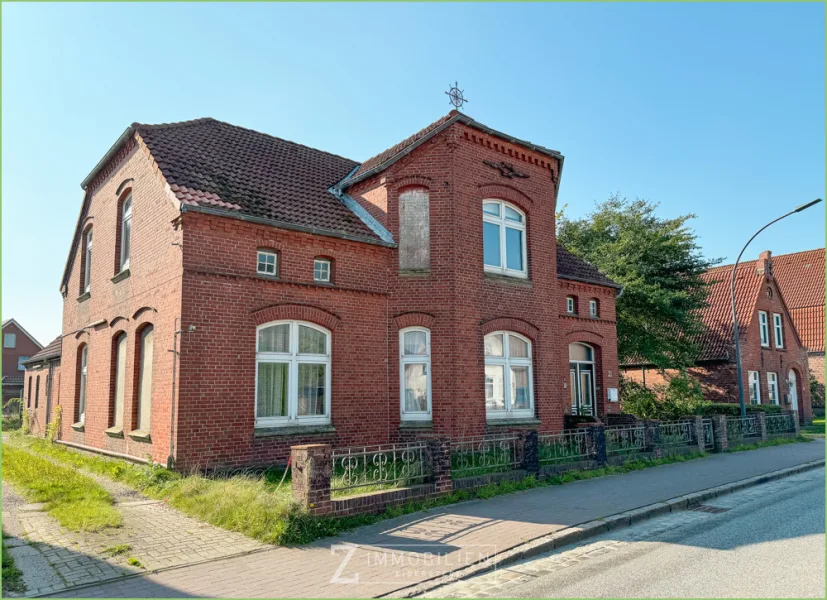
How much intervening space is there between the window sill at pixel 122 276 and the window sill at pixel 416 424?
7.36 meters

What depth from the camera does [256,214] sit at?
39.1ft

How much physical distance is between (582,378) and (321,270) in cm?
996

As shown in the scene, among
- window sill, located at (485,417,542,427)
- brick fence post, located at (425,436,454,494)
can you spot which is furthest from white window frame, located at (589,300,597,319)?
brick fence post, located at (425,436,454,494)

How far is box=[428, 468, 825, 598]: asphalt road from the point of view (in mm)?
5801

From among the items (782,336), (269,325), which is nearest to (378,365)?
(269,325)

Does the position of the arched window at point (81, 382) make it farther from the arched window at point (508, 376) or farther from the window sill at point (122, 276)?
the arched window at point (508, 376)

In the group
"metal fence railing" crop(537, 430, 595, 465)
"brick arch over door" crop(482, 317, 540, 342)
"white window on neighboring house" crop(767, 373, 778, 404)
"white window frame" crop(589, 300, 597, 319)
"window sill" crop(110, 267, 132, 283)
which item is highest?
"window sill" crop(110, 267, 132, 283)

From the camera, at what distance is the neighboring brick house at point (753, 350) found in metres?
26.6

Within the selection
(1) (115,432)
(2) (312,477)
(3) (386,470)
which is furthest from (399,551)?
(1) (115,432)

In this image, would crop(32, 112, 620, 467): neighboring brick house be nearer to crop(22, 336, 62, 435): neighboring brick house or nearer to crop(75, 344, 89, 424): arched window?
crop(75, 344, 89, 424): arched window

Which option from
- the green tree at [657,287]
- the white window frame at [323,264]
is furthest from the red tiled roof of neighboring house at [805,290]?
the white window frame at [323,264]

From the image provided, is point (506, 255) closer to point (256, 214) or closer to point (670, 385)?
point (256, 214)

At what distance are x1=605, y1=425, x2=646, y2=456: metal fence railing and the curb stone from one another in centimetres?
258

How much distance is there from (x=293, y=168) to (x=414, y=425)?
7.51 metres
